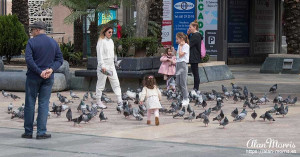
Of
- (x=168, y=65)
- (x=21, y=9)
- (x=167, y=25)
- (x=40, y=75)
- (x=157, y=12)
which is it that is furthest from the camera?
(x=21, y=9)

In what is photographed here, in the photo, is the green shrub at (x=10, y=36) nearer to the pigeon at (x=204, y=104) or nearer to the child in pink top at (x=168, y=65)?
the child in pink top at (x=168, y=65)

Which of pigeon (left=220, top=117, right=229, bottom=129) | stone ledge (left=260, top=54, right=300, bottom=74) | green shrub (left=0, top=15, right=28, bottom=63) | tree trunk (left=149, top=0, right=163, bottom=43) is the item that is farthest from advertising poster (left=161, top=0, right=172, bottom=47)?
pigeon (left=220, top=117, right=229, bottom=129)

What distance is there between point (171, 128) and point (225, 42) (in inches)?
673

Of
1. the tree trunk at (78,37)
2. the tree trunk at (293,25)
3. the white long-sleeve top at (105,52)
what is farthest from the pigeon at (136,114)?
the tree trunk at (78,37)

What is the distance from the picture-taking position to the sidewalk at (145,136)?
9.53 metres

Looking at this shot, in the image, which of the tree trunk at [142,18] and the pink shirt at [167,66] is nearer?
the pink shirt at [167,66]

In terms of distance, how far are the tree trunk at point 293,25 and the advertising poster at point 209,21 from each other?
298cm

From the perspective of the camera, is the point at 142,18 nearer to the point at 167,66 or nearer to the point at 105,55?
the point at 167,66

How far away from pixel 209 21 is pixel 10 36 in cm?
756

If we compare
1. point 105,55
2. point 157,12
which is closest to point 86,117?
point 105,55

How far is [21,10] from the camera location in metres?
29.1

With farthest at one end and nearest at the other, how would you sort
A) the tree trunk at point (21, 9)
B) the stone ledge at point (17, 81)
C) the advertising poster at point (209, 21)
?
the tree trunk at point (21, 9) → the advertising poster at point (209, 21) → the stone ledge at point (17, 81)

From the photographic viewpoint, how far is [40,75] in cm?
1079

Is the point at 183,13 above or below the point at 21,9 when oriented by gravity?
below
